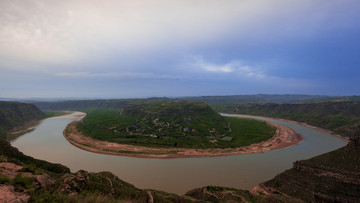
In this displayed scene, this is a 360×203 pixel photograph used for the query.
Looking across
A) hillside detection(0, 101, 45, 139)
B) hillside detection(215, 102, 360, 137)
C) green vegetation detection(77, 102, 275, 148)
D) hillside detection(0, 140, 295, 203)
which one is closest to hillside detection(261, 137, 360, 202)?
hillside detection(0, 140, 295, 203)

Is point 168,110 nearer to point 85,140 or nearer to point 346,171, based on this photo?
point 85,140

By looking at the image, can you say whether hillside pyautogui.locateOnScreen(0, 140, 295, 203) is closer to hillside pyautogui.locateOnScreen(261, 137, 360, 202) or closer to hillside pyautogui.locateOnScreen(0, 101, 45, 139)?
hillside pyautogui.locateOnScreen(261, 137, 360, 202)

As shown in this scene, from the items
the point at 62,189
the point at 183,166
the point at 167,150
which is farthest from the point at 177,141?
the point at 62,189

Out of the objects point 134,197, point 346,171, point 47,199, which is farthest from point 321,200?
point 47,199

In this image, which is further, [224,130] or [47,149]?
[224,130]

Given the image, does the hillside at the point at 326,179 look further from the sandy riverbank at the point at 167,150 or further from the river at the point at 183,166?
the sandy riverbank at the point at 167,150

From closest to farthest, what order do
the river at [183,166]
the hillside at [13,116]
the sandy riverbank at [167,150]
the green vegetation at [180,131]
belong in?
1. the river at [183,166]
2. the sandy riverbank at [167,150]
3. the green vegetation at [180,131]
4. the hillside at [13,116]

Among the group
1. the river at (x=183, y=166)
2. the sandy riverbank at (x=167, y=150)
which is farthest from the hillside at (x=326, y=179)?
the sandy riverbank at (x=167, y=150)

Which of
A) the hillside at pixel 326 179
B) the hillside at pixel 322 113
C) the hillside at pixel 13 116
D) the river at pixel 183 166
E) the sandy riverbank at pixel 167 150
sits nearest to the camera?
the hillside at pixel 326 179
